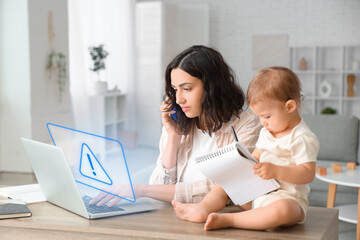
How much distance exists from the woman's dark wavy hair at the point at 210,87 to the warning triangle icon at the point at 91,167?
0.46 metres

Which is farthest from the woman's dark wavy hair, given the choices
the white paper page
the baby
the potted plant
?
the potted plant

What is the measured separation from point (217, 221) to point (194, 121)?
0.64 meters

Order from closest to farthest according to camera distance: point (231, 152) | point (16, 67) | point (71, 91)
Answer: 1. point (231, 152)
2. point (16, 67)
3. point (71, 91)

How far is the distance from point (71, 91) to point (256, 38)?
371cm

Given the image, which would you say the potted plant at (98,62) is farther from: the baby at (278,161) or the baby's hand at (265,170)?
the baby's hand at (265,170)

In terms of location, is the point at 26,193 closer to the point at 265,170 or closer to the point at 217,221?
the point at 217,221

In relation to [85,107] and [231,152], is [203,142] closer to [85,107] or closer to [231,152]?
[231,152]

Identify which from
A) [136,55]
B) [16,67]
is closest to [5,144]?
[16,67]

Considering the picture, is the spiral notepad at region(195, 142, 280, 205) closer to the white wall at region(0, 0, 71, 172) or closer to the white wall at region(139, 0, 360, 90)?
the white wall at region(0, 0, 71, 172)

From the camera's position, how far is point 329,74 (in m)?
8.80

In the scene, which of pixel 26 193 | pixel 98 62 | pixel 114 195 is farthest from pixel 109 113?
pixel 114 195

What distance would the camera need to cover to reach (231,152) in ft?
4.75

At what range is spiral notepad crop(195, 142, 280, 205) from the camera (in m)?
1.46

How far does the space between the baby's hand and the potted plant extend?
6.13 metres
